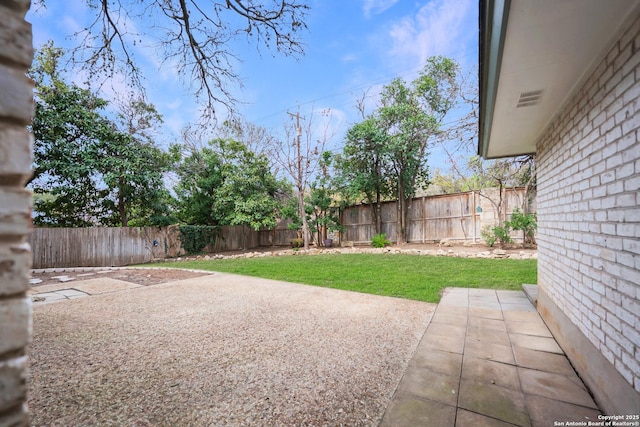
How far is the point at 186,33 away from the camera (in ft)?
10.1

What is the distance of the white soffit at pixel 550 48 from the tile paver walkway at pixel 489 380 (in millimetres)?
2202

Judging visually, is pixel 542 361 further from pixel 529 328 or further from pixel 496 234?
pixel 496 234

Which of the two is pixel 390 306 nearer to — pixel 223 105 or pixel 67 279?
pixel 223 105

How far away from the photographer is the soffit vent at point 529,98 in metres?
2.22

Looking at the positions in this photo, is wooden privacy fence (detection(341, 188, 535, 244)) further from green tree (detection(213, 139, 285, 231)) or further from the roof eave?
the roof eave

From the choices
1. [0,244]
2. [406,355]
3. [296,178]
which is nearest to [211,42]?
[0,244]

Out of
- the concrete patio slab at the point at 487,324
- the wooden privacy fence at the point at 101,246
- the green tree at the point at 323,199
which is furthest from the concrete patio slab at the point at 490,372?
the wooden privacy fence at the point at 101,246

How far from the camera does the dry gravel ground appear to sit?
5.40ft

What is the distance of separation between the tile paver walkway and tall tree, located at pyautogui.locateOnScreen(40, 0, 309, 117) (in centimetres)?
355

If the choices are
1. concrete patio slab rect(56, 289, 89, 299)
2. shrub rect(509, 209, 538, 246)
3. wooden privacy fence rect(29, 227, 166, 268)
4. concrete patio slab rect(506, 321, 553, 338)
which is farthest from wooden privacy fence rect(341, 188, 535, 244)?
concrete patio slab rect(56, 289, 89, 299)

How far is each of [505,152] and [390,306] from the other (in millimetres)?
2911

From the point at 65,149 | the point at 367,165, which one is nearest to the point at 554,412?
the point at 367,165

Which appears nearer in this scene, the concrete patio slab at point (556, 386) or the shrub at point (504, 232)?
the concrete patio slab at point (556, 386)

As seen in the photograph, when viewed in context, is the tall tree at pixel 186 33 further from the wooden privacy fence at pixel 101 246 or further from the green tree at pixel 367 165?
the wooden privacy fence at pixel 101 246
